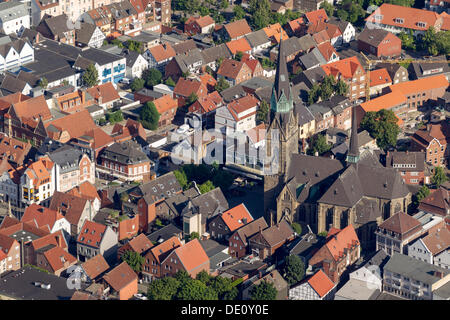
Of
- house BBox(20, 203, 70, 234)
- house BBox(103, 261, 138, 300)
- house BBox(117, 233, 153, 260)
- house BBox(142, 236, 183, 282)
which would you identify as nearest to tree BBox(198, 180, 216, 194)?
house BBox(117, 233, 153, 260)

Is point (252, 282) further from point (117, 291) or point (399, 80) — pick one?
point (399, 80)

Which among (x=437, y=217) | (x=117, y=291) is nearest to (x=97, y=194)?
(x=117, y=291)

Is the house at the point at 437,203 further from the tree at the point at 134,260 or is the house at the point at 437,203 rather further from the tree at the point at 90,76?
the tree at the point at 90,76

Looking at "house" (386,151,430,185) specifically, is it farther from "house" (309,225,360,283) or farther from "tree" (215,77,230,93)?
"tree" (215,77,230,93)

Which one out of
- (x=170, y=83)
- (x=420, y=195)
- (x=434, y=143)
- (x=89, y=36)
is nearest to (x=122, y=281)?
(x=420, y=195)

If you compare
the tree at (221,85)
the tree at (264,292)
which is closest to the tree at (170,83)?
the tree at (221,85)

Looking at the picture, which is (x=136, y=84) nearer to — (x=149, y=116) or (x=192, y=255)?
(x=149, y=116)
